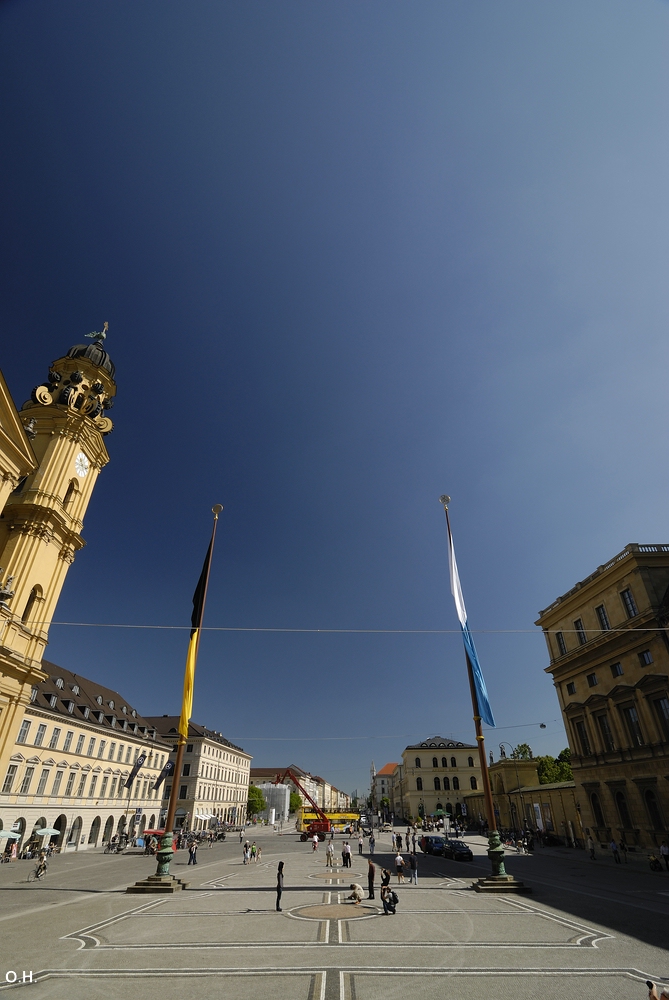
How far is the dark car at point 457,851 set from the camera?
3650 centimetres

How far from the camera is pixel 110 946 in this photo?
1317 centimetres

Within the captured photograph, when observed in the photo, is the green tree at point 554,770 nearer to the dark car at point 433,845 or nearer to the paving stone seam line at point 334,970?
the dark car at point 433,845

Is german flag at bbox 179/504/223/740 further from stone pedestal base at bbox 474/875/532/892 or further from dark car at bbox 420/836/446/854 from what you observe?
dark car at bbox 420/836/446/854

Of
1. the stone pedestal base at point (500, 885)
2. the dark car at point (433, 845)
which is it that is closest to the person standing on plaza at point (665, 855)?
the stone pedestal base at point (500, 885)

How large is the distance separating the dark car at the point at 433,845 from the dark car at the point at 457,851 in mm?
1607

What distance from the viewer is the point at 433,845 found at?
139 feet

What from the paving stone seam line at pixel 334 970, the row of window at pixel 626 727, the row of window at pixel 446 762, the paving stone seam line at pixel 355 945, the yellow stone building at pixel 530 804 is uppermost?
the row of window at pixel 446 762

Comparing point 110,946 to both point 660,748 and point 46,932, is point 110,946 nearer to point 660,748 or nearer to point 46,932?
point 46,932

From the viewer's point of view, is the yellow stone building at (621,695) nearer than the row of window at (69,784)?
Yes

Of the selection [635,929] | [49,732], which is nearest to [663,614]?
[635,929]

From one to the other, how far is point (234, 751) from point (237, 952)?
10959 cm

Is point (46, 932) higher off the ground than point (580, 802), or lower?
lower

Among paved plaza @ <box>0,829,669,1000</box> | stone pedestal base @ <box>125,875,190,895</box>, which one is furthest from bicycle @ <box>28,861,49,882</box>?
stone pedestal base @ <box>125,875,190,895</box>

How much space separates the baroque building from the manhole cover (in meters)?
61.6
